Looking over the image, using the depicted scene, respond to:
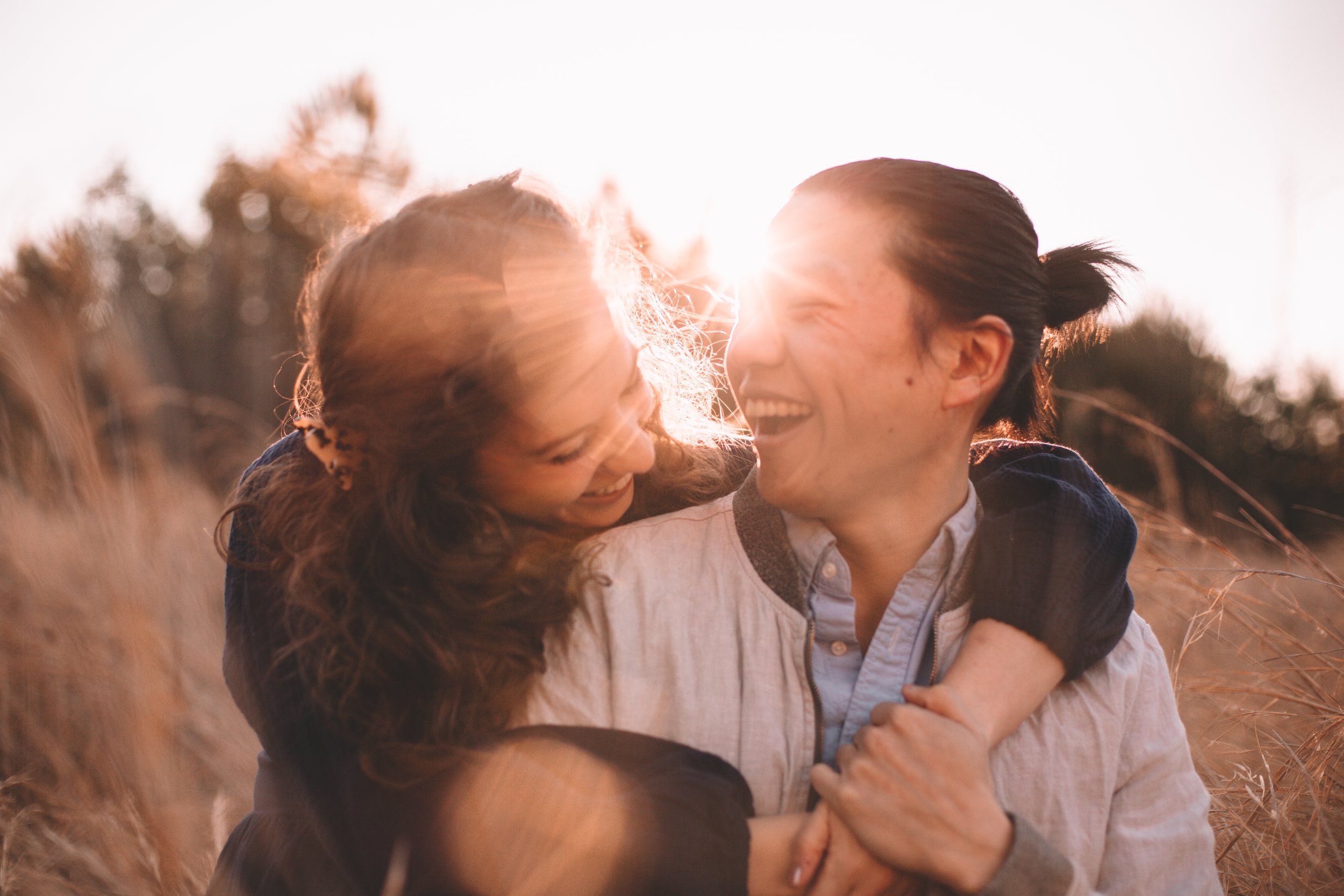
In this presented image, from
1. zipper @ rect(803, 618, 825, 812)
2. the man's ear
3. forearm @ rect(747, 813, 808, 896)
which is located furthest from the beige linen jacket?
the man's ear

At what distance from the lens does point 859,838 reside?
1.42m

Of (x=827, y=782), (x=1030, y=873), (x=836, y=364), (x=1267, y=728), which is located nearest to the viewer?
(x=1030, y=873)

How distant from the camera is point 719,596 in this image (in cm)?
172

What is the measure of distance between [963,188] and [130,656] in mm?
3107

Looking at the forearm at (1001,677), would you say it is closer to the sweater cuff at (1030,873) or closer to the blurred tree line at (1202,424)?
the sweater cuff at (1030,873)

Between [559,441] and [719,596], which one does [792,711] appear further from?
[559,441]

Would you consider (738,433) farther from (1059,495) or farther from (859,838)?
(859,838)

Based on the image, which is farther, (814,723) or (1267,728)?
(1267,728)

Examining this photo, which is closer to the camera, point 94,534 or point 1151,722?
point 1151,722

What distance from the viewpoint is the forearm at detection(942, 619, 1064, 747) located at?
1.51 m

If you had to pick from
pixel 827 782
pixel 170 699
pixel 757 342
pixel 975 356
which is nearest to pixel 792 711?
pixel 827 782

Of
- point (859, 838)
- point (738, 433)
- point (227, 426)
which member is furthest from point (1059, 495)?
point (227, 426)

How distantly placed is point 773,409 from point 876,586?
472 mm

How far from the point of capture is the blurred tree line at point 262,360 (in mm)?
3277
